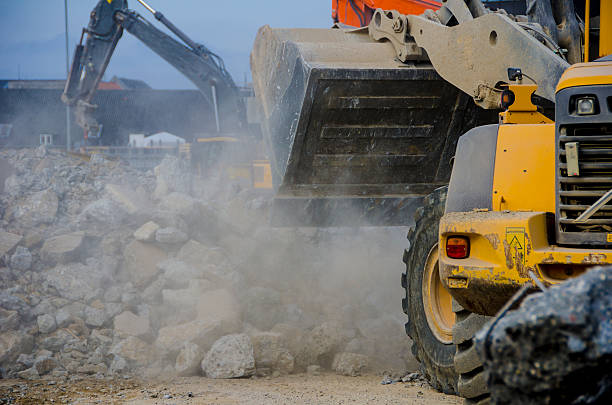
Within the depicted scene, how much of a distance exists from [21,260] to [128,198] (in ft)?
7.22

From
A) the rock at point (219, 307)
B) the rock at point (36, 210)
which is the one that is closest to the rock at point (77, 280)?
the rock at point (219, 307)

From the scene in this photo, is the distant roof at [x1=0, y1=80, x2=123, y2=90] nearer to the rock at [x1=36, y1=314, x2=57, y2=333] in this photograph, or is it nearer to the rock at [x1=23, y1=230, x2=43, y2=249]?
the rock at [x1=23, y1=230, x2=43, y2=249]

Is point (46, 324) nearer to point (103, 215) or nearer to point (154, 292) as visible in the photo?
point (154, 292)

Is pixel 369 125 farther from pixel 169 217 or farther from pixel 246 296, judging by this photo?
pixel 169 217

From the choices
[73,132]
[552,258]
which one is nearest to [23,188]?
[552,258]

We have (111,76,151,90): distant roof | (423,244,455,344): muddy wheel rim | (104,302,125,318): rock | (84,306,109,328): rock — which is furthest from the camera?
(111,76,151,90): distant roof

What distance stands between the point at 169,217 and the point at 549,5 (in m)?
4.76

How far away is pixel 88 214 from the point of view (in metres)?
8.58

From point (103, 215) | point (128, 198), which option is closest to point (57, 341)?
point (103, 215)

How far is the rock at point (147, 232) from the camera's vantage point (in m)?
7.71

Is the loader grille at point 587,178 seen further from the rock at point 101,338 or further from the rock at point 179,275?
the rock at point 179,275

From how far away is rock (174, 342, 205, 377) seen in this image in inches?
212

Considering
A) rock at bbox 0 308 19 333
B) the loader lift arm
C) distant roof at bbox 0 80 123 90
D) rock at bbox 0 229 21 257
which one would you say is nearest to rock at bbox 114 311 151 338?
Result: rock at bbox 0 308 19 333

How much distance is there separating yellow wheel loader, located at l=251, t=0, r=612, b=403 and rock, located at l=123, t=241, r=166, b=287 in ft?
5.33
